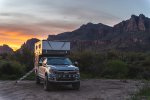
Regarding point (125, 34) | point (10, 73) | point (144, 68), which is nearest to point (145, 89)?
point (10, 73)

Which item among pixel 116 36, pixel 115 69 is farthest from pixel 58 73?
pixel 116 36

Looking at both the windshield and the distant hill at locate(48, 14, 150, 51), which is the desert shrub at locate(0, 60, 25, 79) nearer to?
the windshield

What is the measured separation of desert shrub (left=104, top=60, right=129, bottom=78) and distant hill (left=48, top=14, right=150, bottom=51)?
1729 inches

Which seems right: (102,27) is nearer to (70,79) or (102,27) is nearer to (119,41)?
(119,41)

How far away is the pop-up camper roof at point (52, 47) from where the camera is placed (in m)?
32.3

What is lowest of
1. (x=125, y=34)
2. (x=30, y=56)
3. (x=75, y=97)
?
(x=75, y=97)

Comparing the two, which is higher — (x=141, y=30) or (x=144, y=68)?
(x=141, y=30)

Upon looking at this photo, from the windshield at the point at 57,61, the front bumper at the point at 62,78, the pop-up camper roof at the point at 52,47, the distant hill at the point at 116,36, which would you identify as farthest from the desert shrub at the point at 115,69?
the distant hill at the point at 116,36

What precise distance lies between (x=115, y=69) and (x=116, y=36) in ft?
215

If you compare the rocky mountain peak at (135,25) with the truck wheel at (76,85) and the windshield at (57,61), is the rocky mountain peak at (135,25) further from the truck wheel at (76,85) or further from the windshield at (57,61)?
the truck wheel at (76,85)

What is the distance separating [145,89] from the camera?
72.3ft

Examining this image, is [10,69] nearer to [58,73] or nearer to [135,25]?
[58,73]

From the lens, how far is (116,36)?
107938mm

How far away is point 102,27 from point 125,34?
50.2ft
